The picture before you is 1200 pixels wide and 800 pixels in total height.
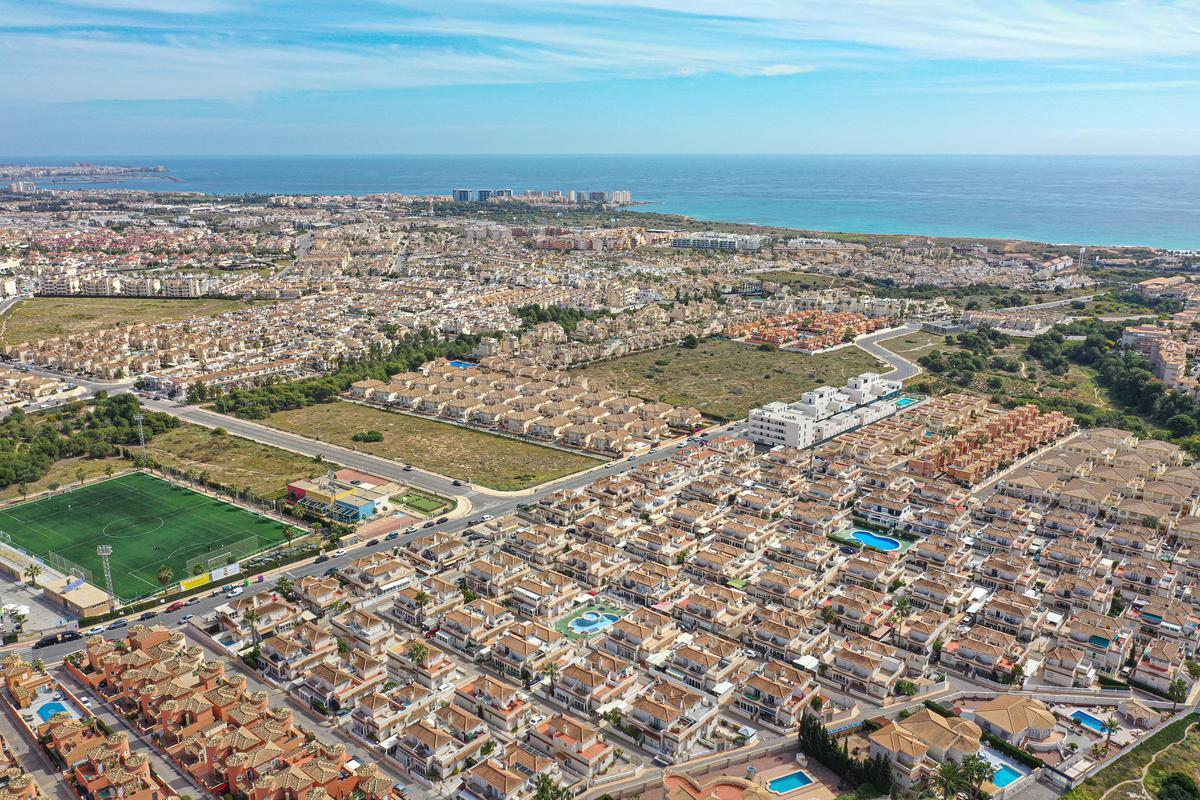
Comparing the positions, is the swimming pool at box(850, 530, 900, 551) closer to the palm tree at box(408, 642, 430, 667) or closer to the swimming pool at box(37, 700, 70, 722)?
the palm tree at box(408, 642, 430, 667)

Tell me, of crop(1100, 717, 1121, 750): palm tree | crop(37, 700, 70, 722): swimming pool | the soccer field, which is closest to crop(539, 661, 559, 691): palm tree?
crop(37, 700, 70, 722): swimming pool

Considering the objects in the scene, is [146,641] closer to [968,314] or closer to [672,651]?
[672,651]

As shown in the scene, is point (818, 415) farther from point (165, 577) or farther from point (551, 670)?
point (165, 577)

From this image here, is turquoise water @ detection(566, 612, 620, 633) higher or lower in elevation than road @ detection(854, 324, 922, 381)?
lower

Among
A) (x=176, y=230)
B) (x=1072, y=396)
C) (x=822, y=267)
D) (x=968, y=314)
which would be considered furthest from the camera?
(x=176, y=230)

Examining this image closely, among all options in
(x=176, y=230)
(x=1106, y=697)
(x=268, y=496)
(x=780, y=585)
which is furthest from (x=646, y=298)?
(x=176, y=230)

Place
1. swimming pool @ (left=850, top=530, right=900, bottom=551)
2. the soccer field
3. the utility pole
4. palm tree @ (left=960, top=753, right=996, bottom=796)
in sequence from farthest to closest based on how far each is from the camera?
the utility pole
swimming pool @ (left=850, top=530, right=900, bottom=551)
the soccer field
palm tree @ (left=960, top=753, right=996, bottom=796)
